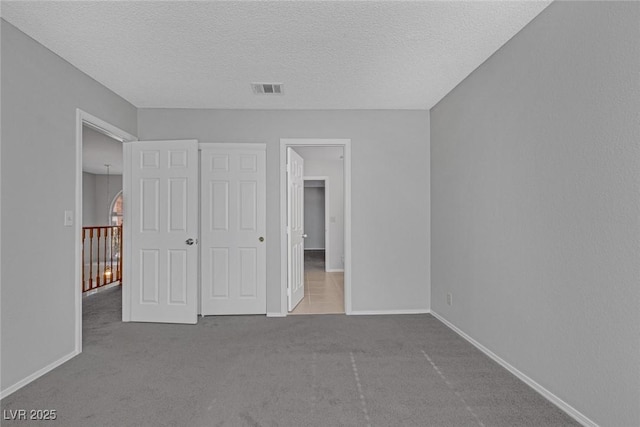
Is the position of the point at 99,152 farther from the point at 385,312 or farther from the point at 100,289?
the point at 385,312

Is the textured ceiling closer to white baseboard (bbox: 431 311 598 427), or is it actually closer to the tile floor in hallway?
white baseboard (bbox: 431 311 598 427)

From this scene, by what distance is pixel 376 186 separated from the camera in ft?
13.8

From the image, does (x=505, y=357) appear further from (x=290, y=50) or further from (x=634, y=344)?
(x=290, y=50)

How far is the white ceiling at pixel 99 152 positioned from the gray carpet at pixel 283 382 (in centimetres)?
376

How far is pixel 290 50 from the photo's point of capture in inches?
107

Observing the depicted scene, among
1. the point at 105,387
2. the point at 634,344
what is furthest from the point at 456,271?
the point at 105,387

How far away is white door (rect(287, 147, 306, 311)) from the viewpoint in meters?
4.22

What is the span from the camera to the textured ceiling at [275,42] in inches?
86.0

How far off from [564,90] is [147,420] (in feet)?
10.5

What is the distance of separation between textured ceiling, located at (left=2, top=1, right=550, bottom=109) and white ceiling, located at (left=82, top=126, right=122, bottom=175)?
278cm

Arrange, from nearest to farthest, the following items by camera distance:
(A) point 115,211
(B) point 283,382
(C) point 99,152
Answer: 1. (B) point 283,382
2. (C) point 99,152
3. (A) point 115,211

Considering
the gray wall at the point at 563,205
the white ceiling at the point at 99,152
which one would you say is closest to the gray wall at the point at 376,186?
the gray wall at the point at 563,205

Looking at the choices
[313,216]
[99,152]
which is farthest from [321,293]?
[313,216]

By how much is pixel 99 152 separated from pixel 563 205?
8244 millimetres
